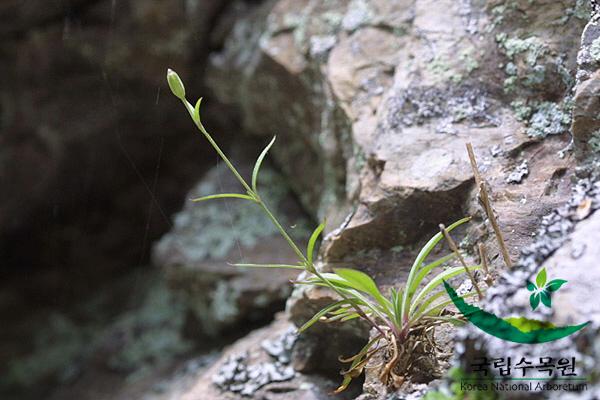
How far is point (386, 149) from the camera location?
162cm

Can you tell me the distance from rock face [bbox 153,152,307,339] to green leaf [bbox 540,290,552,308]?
5.06 feet

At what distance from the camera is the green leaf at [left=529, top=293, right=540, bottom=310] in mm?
888

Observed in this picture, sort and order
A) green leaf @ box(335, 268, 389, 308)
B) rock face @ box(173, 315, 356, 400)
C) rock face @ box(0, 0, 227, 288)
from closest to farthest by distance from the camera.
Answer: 1. green leaf @ box(335, 268, 389, 308)
2. rock face @ box(173, 315, 356, 400)
3. rock face @ box(0, 0, 227, 288)

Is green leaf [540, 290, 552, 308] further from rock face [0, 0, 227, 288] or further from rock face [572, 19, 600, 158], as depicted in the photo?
rock face [0, 0, 227, 288]

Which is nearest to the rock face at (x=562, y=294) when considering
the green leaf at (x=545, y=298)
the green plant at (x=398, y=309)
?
the green leaf at (x=545, y=298)

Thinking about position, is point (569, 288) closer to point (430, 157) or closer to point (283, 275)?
point (430, 157)

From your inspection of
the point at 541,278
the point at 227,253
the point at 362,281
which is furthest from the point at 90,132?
the point at 541,278

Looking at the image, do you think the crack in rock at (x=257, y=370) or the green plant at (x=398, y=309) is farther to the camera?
the crack in rock at (x=257, y=370)

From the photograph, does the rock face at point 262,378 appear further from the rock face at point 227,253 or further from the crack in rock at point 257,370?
the rock face at point 227,253

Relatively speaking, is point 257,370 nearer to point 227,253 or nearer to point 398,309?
point 398,309

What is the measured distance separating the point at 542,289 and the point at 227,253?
1.92 meters

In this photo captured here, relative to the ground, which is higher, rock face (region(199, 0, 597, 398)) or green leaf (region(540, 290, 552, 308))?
rock face (region(199, 0, 597, 398))

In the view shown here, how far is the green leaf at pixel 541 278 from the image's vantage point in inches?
35.7

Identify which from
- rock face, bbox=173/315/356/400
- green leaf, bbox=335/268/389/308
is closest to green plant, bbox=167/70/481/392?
green leaf, bbox=335/268/389/308
